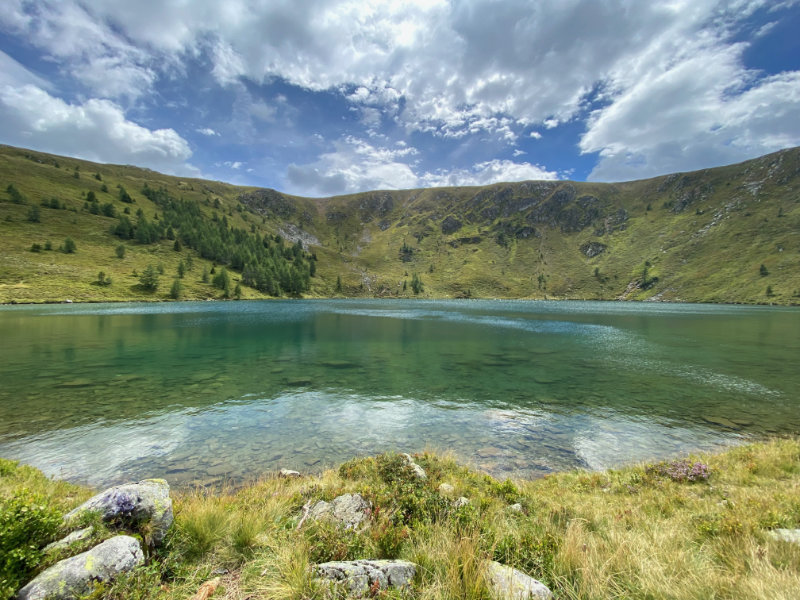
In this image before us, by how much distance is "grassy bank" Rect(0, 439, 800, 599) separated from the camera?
15.9 ft

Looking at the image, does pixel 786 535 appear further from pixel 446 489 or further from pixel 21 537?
pixel 21 537

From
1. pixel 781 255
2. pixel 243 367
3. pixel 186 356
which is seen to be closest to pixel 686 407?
pixel 243 367

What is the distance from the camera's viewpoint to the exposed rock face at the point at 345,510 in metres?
8.05

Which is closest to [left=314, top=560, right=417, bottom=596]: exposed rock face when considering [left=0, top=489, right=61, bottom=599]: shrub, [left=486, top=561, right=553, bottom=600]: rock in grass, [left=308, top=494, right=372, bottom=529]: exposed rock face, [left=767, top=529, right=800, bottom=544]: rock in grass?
[left=486, top=561, right=553, bottom=600]: rock in grass

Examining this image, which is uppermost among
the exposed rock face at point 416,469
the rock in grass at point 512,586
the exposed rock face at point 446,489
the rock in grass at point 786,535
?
the rock in grass at point 512,586

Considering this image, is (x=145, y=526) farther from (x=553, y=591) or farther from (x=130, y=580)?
(x=553, y=591)

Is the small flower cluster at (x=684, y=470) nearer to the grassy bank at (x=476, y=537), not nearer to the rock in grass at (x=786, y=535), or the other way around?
the grassy bank at (x=476, y=537)

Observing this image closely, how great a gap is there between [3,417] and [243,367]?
16.0 metres

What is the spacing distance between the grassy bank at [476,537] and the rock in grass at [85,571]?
256 millimetres

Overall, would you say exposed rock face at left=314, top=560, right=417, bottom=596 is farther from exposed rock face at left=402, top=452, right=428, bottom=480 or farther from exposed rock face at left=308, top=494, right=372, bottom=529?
exposed rock face at left=402, top=452, right=428, bottom=480

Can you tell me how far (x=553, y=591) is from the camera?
525 centimetres

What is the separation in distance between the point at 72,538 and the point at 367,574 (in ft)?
15.0

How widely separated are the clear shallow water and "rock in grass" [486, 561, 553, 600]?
10.7m

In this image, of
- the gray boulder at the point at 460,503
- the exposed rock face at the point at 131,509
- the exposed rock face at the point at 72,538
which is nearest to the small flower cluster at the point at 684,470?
the gray boulder at the point at 460,503
